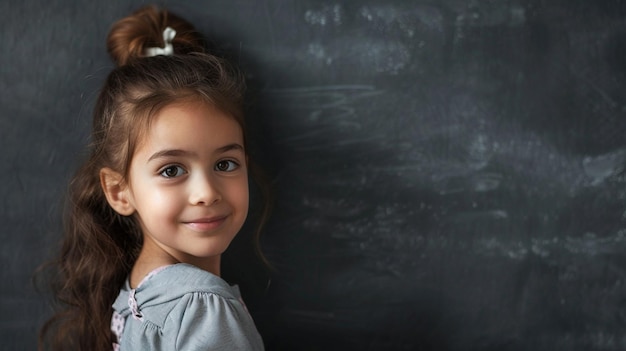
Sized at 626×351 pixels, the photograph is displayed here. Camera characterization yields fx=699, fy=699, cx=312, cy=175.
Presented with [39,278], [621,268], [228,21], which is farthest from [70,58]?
[621,268]

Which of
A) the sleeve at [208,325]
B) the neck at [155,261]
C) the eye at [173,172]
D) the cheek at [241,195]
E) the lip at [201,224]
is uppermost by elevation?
the eye at [173,172]

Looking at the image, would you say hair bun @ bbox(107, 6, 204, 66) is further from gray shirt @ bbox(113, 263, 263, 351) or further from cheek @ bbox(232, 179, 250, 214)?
gray shirt @ bbox(113, 263, 263, 351)

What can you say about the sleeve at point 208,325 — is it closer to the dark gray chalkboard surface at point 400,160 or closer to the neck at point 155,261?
the neck at point 155,261

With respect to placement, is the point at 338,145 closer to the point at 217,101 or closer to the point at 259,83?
the point at 259,83

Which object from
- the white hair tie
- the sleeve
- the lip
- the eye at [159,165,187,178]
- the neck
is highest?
the white hair tie

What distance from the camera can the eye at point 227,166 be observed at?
125 centimetres

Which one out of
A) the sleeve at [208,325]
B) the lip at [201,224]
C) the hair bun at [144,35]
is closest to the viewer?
the sleeve at [208,325]

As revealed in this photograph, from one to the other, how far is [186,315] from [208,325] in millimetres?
40

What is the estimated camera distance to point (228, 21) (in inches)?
56.3

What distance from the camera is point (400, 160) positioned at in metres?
1.46

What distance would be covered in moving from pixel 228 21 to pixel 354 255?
55cm

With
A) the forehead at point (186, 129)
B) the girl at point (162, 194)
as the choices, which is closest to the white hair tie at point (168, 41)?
the girl at point (162, 194)

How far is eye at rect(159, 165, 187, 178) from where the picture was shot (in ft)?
3.91

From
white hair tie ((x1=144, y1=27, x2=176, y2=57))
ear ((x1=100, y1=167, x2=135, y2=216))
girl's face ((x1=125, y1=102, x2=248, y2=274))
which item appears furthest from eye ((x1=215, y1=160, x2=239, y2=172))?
white hair tie ((x1=144, y1=27, x2=176, y2=57))
